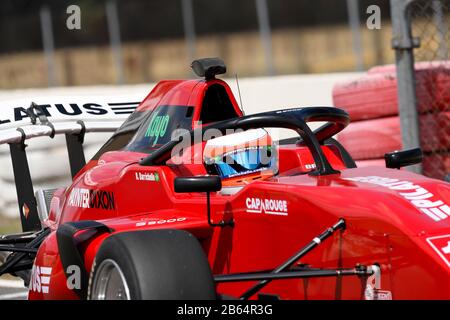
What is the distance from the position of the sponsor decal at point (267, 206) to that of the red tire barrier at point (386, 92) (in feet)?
13.8

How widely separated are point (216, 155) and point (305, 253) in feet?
3.87

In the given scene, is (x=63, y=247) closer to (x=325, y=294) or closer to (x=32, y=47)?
(x=325, y=294)

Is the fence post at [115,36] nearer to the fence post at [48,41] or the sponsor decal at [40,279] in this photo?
the fence post at [48,41]

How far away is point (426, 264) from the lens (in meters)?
4.42

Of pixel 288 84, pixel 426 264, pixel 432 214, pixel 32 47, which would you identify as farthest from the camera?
pixel 32 47

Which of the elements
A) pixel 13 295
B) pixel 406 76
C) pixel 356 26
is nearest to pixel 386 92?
pixel 406 76

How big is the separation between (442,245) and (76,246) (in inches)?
76.7

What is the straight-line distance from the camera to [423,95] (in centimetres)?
905

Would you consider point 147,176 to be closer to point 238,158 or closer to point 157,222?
point 157,222

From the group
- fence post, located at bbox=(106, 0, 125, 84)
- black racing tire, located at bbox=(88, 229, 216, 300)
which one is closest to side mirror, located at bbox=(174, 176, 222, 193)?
black racing tire, located at bbox=(88, 229, 216, 300)

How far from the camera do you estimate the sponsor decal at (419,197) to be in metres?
4.73

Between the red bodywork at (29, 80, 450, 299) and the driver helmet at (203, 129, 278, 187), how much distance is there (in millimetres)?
102

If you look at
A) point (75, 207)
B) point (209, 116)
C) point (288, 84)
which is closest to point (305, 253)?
point (209, 116)

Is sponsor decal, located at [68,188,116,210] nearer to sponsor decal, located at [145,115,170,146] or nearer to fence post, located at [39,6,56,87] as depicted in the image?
sponsor decal, located at [145,115,170,146]
